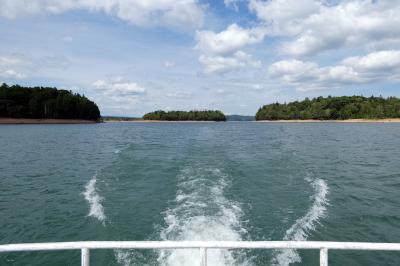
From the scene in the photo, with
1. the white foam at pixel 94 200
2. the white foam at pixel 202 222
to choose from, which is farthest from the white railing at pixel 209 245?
the white foam at pixel 94 200

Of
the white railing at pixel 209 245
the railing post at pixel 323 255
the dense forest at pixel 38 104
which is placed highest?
the dense forest at pixel 38 104

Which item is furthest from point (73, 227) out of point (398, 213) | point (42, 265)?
point (398, 213)

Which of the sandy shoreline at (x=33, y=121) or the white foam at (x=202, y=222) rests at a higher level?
the sandy shoreline at (x=33, y=121)

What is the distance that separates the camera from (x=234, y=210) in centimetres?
1405

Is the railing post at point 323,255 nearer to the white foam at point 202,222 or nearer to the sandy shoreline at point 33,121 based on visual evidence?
the white foam at point 202,222

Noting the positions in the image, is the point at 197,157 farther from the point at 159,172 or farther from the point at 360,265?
the point at 360,265

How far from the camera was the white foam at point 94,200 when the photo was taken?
13595 millimetres

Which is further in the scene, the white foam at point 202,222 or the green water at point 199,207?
the green water at point 199,207

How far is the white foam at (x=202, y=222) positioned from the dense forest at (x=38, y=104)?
448 ft

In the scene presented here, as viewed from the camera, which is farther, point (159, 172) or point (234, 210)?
point (159, 172)

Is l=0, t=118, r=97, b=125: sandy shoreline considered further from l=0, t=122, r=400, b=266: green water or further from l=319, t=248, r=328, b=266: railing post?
l=319, t=248, r=328, b=266: railing post

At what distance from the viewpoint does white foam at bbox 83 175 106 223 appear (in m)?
13.6

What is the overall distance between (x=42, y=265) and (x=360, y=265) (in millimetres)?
9521

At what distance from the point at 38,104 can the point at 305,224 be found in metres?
150
